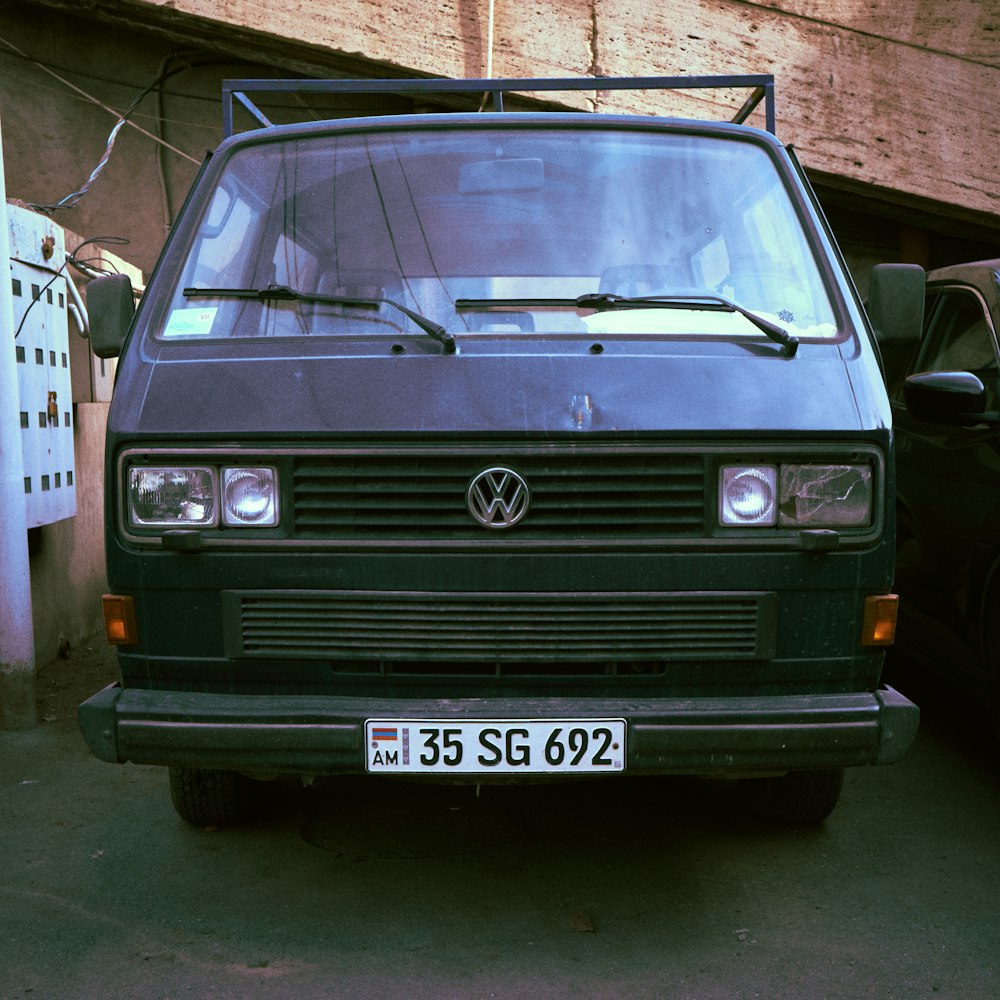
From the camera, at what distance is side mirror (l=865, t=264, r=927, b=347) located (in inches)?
135

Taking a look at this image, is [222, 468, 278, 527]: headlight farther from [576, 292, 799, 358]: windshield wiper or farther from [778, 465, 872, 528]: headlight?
[778, 465, 872, 528]: headlight

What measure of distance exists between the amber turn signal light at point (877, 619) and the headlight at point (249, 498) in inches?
57.6

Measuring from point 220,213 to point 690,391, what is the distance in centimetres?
156

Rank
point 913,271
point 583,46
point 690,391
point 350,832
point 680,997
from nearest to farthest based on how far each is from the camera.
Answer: point 680,997 < point 690,391 < point 913,271 < point 350,832 < point 583,46

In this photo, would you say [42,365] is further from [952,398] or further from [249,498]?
[952,398]

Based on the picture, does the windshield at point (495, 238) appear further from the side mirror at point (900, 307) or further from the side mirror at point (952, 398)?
the side mirror at point (952, 398)

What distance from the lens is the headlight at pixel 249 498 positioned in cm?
288

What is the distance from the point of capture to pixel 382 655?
9.32 ft

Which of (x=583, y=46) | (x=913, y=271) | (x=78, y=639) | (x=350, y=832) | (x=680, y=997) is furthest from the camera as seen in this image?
(x=583, y=46)

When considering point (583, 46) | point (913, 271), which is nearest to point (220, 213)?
point (913, 271)

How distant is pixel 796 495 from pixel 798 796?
1.21 metres

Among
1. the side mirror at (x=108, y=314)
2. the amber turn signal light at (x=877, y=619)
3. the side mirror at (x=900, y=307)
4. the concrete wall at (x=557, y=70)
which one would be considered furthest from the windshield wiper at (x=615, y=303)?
the concrete wall at (x=557, y=70)

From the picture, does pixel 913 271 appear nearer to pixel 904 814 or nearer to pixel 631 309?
pixel 631 309

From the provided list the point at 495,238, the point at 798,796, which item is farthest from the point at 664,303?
the point at 798,796
